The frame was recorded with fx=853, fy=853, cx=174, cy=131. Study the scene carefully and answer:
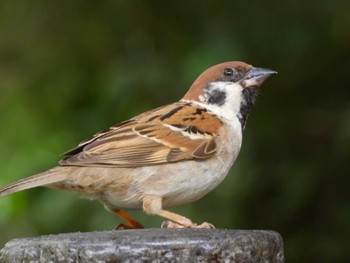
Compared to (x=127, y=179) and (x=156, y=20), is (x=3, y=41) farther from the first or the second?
(x=127, y=179)

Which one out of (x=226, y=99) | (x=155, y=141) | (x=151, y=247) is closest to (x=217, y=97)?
(x=226, y=99)

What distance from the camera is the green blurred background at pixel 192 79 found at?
568cm

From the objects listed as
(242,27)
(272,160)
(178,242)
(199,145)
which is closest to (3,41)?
(242,27)

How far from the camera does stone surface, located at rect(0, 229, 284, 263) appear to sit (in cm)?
224

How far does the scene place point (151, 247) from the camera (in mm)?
2230

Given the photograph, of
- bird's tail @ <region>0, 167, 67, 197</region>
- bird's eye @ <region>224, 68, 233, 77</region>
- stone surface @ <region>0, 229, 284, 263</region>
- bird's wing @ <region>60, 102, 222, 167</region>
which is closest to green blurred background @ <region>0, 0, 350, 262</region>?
bird's eye @ <region>224, 68, 233, 77</region>

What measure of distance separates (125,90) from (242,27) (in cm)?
91

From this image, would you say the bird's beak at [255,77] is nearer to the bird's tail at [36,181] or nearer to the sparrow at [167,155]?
the sparrow at [167,155]

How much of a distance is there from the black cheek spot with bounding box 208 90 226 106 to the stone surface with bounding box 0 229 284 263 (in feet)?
6.98

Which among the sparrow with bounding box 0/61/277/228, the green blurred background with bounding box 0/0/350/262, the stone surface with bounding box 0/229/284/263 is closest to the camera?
the stone surface with bounding box 0/229/284/263

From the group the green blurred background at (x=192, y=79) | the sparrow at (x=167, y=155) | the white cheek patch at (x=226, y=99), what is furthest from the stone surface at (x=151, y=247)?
the green blurred background at (x=192, y=79)

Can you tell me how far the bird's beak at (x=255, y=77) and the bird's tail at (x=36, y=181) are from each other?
115 cm

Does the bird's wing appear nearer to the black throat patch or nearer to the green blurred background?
the black throat patch

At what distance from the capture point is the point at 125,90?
18.9ft
